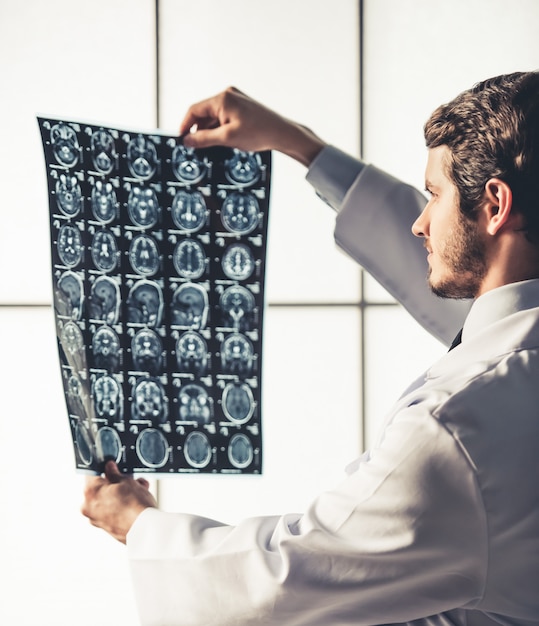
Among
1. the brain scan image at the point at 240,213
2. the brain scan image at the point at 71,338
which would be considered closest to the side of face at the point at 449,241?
the brain scan image at the point at 240,213

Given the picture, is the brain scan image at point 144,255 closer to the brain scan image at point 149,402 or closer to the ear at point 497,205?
the brain scan image at point 149,402

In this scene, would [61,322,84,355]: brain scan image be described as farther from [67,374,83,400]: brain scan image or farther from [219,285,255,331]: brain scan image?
[219,285,255,331]: brain scan image

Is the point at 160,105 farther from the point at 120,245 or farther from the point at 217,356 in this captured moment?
the point at 217,356

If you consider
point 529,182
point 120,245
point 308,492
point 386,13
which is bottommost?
point 308,492

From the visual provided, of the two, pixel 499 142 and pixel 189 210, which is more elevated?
pixel 499 142

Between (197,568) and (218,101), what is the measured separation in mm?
696

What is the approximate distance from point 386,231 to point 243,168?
0.27m

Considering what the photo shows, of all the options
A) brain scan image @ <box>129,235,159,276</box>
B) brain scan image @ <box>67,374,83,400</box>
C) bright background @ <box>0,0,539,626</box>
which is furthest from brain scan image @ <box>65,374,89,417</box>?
bright background @ <box>0,0,539,626</box>

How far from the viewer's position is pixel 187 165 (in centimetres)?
118

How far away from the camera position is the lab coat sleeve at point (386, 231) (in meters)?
1.22

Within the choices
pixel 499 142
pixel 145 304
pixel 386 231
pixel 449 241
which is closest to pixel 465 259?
pixel 449 241

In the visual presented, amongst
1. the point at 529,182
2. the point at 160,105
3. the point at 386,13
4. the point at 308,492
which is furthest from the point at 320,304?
the point at 529,182

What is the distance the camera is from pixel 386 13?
1.68 m

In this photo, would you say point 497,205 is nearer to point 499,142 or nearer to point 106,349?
point 499,142
